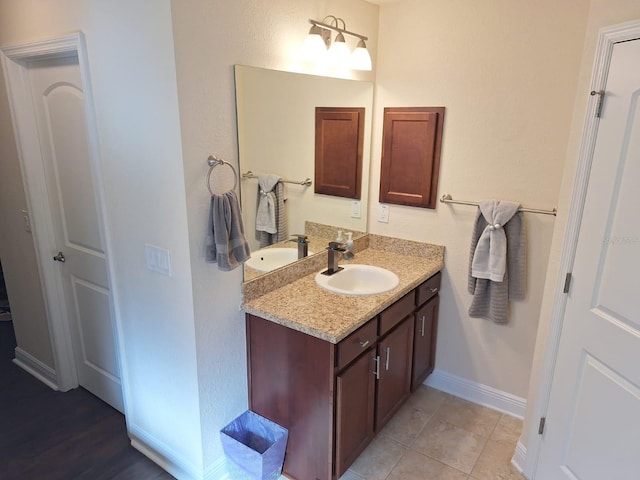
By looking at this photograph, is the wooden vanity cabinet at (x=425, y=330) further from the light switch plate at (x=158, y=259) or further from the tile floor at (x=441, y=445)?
the light switch plate at (x=158, y=259)

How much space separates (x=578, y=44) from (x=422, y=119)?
2.69 ft

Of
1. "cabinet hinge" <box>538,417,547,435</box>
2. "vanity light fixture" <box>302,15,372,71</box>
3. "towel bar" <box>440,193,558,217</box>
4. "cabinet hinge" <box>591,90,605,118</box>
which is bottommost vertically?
"cabinet hinge" <box>538,417,547,435</box>

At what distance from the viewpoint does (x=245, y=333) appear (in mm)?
2020

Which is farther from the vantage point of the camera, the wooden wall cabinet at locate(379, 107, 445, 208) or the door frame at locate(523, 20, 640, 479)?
the wooden wall cabinet at locate(379, 107, 445, 208)

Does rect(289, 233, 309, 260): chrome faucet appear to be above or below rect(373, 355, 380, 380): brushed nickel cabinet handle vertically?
above

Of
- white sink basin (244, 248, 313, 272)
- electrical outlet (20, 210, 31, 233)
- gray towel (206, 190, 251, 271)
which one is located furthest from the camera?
electrical outlet (20, 210, 31, 233)

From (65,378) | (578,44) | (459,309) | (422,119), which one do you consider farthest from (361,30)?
(65,378)

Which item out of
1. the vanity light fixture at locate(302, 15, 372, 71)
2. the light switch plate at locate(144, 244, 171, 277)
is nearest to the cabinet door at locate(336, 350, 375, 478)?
the light switch plate at locate(144, 244, 171, 277)

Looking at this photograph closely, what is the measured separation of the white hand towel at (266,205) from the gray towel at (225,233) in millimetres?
266

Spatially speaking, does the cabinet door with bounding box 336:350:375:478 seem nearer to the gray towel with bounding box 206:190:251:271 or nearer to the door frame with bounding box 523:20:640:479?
the gray towel with bounding box 206:190:251:271

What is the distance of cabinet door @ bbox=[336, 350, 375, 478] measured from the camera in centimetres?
184

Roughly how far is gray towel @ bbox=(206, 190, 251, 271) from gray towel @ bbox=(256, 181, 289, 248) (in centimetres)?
32

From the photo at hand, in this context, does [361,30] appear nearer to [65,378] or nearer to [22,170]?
[22,170]

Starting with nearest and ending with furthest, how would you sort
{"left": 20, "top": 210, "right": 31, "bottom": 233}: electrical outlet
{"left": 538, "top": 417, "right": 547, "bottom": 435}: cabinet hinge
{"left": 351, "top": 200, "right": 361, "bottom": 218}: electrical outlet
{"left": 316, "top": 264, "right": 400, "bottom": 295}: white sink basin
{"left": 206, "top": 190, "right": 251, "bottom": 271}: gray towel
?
1. {"left": 206, "top": 190, "right": 251, "bottom": 271}: gray towel
2. {"left": 538, "top": 417, "right": 547, "bottom": 435}: cabinet hinge
3. {"left": 316, "top": 264, "right": 400, "bottom": 295}: white sink basin
4. {"left": 20, "top": 210, "right": 31, "bottom": 233}: electrical outlet
5. {"left": 351, "top": 200, "right": 361, "bottom": 218}: electrical outlet
